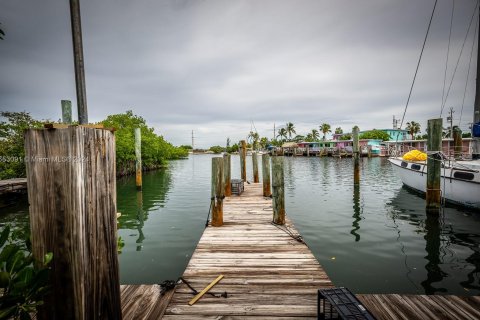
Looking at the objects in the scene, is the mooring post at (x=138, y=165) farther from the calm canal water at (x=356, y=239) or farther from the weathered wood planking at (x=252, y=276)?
the weathered wood planking at (x=252, y=276)

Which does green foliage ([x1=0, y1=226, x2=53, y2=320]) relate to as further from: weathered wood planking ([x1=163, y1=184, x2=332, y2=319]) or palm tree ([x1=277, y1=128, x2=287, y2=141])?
palm tree ([x1=277, y1=128, x2=287, y2=141])

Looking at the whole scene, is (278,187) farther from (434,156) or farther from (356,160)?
(356,160)

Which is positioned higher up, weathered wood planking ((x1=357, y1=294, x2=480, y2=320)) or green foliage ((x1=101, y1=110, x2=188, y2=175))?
green foliage ((x1=101, y1=110, x2=188, y2=175))

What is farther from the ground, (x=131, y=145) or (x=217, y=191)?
(x=131, y=145)

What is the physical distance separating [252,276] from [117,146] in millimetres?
23613

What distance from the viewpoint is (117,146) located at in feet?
78.8

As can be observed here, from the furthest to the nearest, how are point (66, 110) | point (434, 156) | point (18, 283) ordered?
point (434, 156)
point (66, 110)
point (18, 283)

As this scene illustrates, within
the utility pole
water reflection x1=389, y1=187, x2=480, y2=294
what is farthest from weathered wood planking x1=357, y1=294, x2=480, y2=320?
the utility pole

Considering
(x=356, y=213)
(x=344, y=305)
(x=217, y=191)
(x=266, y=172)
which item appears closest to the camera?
(x=344, y=305)

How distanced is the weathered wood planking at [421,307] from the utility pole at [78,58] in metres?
4.54

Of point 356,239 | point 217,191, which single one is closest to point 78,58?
point 217,191

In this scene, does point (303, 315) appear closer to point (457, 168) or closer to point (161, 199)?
point (457, 168)

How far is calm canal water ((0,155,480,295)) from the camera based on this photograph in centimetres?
575

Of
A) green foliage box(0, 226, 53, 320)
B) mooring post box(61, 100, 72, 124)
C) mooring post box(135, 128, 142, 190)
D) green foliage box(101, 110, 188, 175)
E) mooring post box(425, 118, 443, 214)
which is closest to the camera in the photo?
green foliage box(0, 226, 53, 320)
